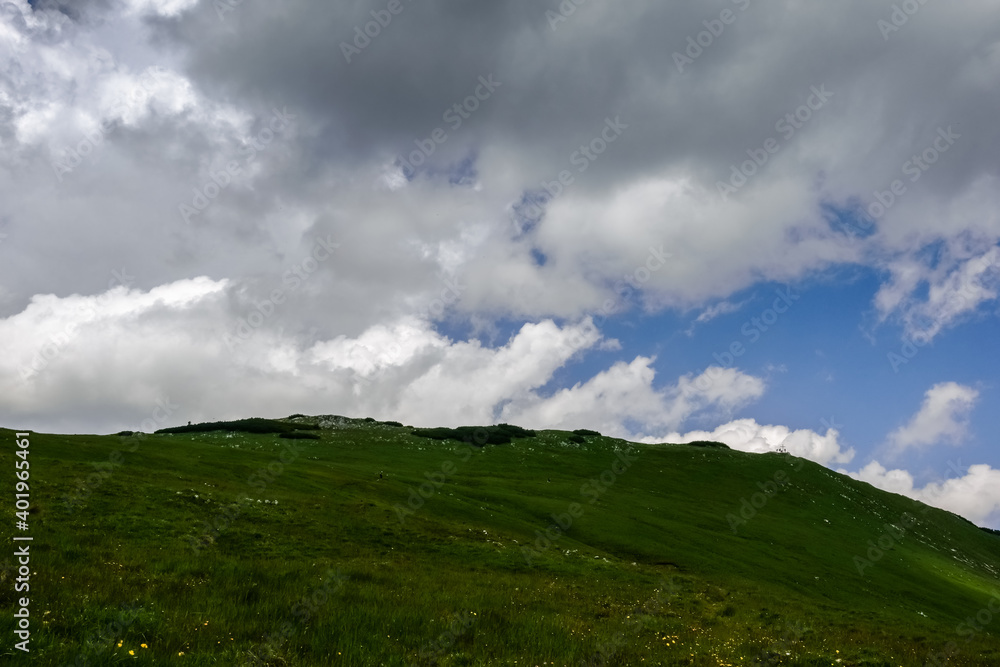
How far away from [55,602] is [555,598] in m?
15.0

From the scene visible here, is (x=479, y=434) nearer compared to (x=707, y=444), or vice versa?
(x=479, y=434)

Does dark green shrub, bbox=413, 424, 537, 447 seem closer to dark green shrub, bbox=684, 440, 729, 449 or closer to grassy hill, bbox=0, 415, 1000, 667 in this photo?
grassy hill, bbox=0, 415, 1000, 667

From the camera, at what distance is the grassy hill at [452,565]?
11.2 m

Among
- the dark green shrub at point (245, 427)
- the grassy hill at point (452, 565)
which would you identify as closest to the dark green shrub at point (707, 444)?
the grassy hill at point (452, 565)

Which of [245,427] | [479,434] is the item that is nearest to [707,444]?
[479,434]

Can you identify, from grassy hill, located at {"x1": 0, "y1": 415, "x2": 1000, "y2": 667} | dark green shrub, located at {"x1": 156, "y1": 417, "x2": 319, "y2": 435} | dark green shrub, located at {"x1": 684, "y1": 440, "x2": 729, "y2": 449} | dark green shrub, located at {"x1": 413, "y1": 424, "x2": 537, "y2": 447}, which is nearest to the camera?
grassy hill, located at {"x1": 0, "y1": 415, "x2": 1000, "y2": 667}

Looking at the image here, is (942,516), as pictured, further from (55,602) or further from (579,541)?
(55,602)

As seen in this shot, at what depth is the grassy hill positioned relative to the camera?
11.2 m

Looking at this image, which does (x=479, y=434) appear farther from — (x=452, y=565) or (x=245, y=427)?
(x=452, y=565)

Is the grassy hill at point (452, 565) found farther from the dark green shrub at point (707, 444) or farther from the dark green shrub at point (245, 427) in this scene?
the dark green shrub at point (707, 444)

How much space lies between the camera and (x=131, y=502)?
28469mm

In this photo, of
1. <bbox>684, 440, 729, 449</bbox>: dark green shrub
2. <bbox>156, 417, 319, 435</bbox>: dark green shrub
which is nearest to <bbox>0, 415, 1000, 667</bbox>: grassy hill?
<bbox>156, 417, 319, 435</bbox>: dark green shrub

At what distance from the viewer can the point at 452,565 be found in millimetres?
28250

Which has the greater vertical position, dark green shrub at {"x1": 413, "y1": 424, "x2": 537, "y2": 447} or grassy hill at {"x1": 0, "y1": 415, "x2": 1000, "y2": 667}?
dark green shrub at {"x1": 413, "y1": 424, "x2": 537, "y2": 447}
